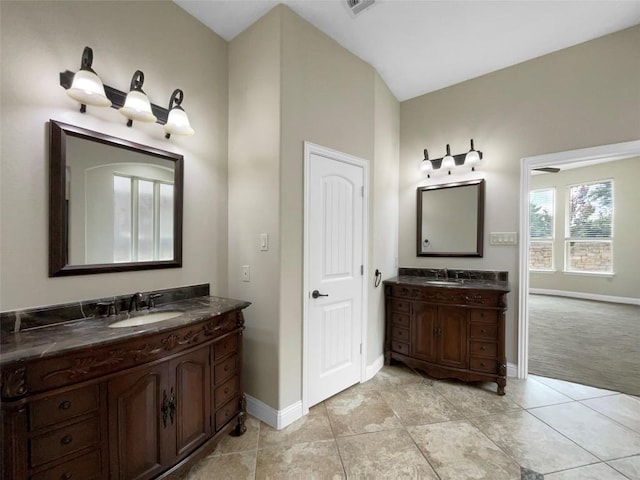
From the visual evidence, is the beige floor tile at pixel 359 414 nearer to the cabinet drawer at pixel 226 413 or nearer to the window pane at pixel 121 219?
the cabinet drawer at pixel 226 413

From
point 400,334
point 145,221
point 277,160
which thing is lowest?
point 400,334

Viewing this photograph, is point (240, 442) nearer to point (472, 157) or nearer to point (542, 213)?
point (472, 157)

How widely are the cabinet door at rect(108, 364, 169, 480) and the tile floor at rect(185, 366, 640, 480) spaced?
382 mm

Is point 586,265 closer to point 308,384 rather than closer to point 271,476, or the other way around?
point 308,384

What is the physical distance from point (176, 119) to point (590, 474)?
3402 mm

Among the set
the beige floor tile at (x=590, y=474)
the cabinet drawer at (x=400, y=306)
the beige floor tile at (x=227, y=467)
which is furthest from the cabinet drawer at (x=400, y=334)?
the beige floor tile at (x=227, y=467)

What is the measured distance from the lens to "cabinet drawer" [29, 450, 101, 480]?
110 centimetres

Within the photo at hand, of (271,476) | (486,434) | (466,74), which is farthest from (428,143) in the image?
(271,476)

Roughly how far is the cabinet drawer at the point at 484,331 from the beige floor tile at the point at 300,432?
1.56 meters

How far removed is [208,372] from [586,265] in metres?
7.73

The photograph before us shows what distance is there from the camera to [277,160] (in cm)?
202

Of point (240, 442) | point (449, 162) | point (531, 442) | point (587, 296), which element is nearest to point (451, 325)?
point (531, 442)

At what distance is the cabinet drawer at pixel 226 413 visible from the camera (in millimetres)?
1763

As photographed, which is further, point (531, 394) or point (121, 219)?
point (531, 394)
